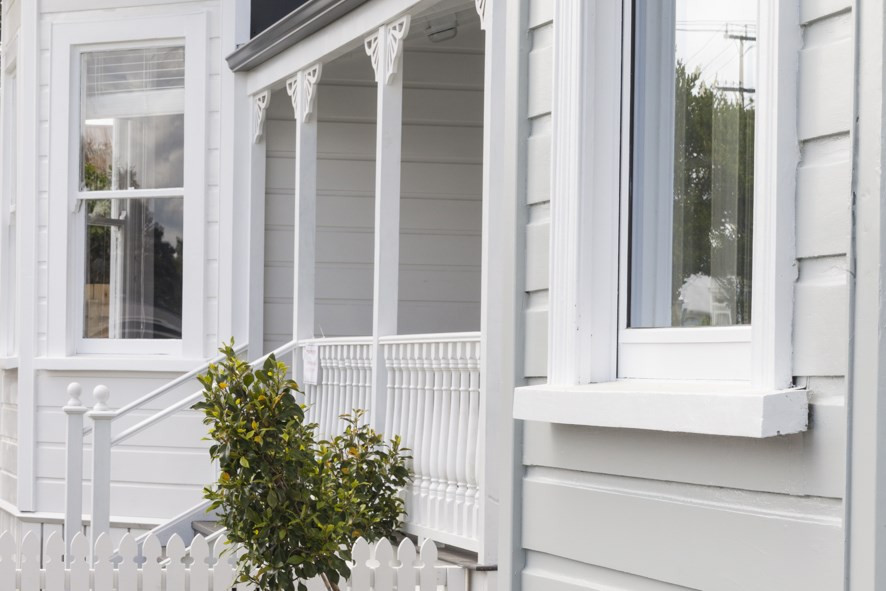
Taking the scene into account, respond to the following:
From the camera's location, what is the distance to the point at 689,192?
9.74 feet

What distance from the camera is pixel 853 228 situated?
89.0 inches

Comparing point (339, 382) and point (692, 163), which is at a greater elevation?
point (692, 163)

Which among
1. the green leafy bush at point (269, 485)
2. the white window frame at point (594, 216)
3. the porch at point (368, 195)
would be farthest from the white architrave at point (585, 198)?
the porch at point (368, 195)

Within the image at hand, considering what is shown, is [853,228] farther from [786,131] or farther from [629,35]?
[629,35]

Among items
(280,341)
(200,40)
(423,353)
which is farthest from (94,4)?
(423,353)

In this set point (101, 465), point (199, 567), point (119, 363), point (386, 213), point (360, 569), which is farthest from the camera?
point (119, 363)

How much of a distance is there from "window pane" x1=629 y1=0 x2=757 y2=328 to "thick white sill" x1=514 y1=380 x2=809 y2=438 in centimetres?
21

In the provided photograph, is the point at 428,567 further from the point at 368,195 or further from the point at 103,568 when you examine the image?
the point at 368,195

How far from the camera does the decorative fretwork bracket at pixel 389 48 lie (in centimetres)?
673

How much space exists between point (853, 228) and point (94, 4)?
813 cm

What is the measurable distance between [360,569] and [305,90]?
3.68 m

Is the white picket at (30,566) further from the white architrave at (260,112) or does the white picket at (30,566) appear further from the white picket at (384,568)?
the white architrave at (260,112)

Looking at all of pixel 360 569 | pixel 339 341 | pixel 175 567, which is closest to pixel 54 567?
pixel 175 567

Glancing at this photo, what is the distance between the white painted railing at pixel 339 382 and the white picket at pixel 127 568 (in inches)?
63.7
